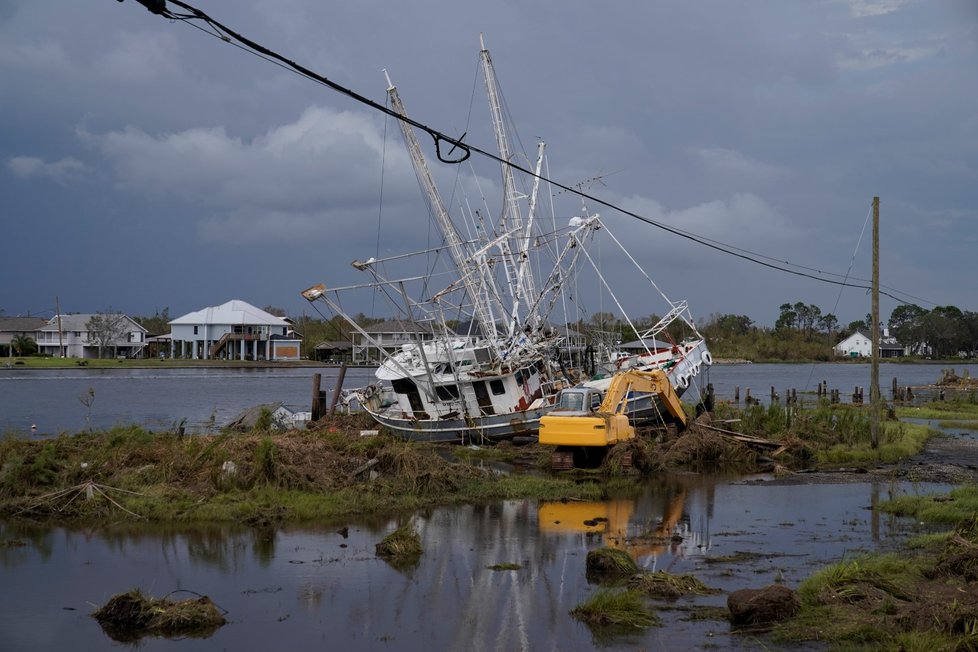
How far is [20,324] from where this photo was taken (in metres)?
113

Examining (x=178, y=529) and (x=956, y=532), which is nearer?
(x=956, y=532)

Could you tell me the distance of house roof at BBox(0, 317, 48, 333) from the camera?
110850 millimetres

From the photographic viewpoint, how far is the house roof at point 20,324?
364ft

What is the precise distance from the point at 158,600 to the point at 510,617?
434cm

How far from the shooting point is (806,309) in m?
174

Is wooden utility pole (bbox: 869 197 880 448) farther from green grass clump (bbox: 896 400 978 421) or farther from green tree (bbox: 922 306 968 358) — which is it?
green tree (bbox: 922 306 968 358)

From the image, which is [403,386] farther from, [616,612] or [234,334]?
[234,334]

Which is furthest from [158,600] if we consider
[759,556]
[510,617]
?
[759,556]

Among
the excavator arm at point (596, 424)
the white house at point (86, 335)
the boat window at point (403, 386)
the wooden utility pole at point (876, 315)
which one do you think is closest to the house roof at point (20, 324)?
the white house at point (86, 335)

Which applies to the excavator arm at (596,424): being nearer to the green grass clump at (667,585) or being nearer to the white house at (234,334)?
the green grass clump at (667,585)

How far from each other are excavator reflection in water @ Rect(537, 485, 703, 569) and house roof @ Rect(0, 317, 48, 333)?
108 m

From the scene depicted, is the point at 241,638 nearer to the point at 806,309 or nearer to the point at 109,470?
the point at 109,470

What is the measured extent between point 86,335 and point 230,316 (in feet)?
60.1

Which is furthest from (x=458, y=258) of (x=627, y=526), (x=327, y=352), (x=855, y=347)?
(x=855, y=347)
